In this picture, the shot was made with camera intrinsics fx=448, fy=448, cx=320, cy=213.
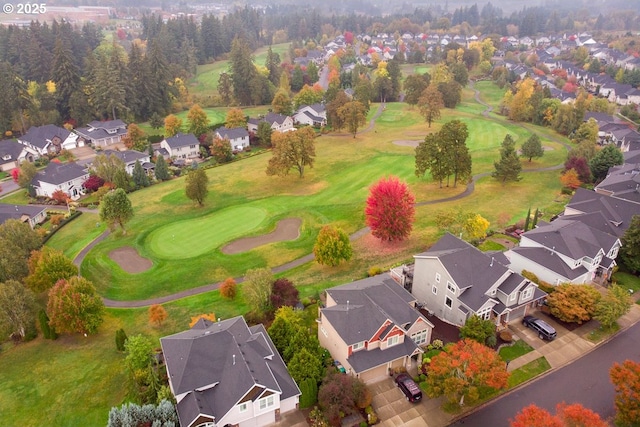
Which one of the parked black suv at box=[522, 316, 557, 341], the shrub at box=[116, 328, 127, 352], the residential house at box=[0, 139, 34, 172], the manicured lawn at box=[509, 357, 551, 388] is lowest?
the residential house at box=[0, 139, 34, 172]

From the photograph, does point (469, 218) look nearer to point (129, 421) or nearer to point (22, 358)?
point (129, 421)

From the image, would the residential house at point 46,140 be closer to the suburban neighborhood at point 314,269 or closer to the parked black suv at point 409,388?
the suburban neighborhood at point 314,269

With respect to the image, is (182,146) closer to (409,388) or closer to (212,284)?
(212,284)

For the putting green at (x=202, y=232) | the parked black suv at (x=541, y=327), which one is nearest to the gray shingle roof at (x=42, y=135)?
the putting green at (x=202, y=232)

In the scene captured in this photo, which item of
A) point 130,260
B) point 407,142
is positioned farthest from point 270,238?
point 407,142

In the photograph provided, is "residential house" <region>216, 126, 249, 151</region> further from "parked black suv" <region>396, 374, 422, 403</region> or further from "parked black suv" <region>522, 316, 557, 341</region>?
"parked black suv" <region>396, 374, 422, 403</region>

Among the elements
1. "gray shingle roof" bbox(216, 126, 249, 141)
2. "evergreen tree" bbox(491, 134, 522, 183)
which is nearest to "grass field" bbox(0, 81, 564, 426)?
"evergreen tree" bbox(491, 134, 522, 183)
